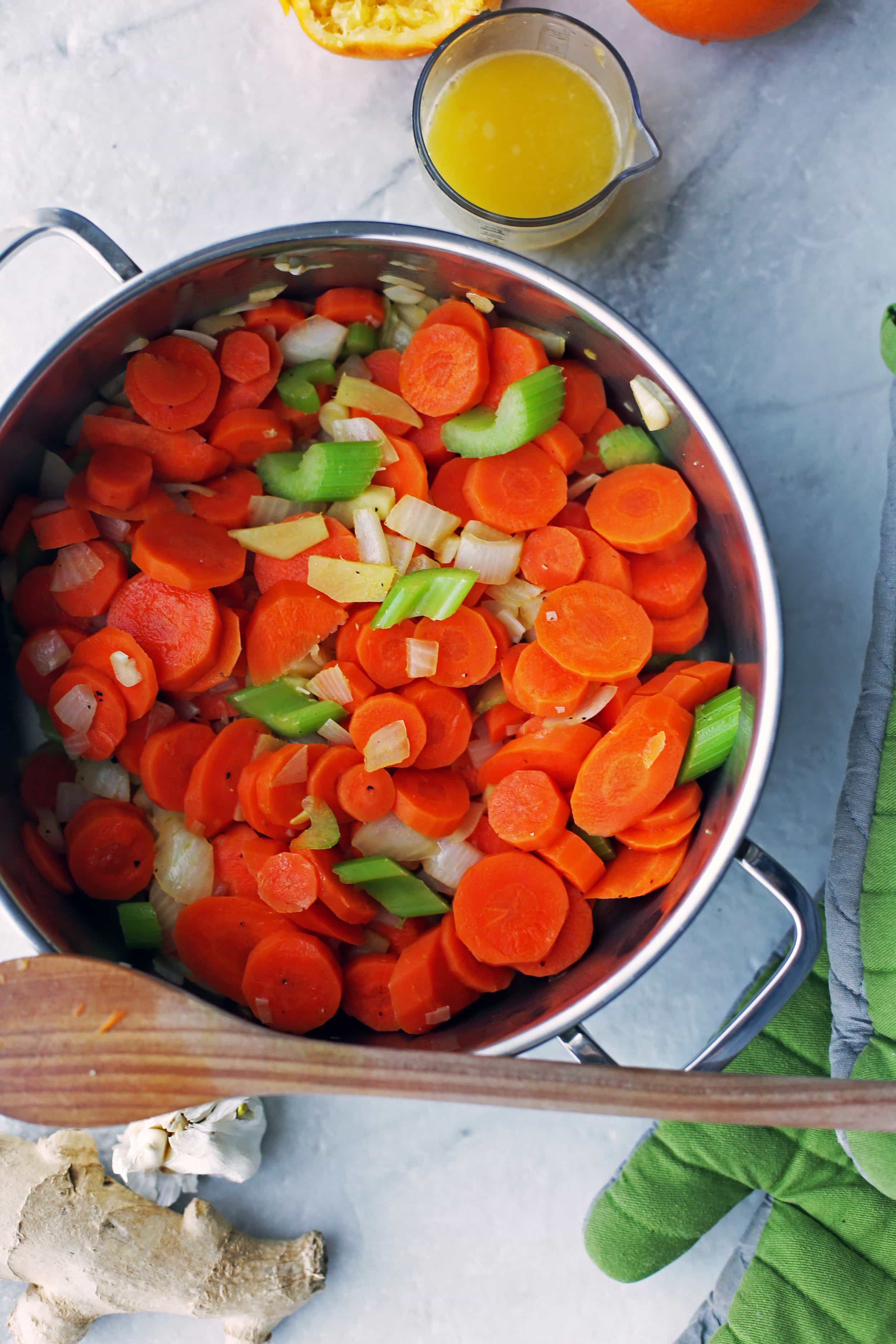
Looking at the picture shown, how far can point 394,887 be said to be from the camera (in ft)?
3.84

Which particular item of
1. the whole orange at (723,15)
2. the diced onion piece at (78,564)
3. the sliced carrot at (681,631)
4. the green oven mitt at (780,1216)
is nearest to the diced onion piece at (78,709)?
the diced onion piece at (78,564)

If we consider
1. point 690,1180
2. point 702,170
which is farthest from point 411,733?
point 702,170

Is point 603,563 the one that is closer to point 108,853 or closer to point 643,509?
point 643,509

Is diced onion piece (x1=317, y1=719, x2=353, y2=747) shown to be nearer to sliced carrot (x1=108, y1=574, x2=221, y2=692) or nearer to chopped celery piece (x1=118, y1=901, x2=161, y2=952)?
sliced carrot (x1=108, y1=574, x2=221, y2=692)

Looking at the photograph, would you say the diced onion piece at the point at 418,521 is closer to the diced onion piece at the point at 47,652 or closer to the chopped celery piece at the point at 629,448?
the chopped celery piece at the point at 629,448

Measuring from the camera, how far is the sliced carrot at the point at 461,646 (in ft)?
3.88

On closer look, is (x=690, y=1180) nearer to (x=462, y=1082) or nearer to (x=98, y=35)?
(x=462, y=1082)

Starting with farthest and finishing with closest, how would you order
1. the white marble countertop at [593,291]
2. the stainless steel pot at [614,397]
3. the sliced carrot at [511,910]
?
the white marble countertop at [593,291]
the sliced carrot at [511,910]
the stainless steel pot at [614,397]

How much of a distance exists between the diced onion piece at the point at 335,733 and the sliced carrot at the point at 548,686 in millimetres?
219

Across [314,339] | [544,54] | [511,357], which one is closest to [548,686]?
[511,357]

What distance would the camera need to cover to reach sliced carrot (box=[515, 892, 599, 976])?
1.15 m

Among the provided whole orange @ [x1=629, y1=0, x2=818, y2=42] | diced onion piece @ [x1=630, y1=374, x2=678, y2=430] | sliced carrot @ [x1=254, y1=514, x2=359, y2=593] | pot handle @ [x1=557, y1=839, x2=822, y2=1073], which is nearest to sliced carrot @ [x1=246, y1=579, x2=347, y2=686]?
sliced carrot @ [x1=254, y1=514, x2=359, y2=593]

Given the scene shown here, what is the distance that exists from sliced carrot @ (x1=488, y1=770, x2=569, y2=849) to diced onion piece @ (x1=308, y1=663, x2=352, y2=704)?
22 centimetres

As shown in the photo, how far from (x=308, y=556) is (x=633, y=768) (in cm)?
47
